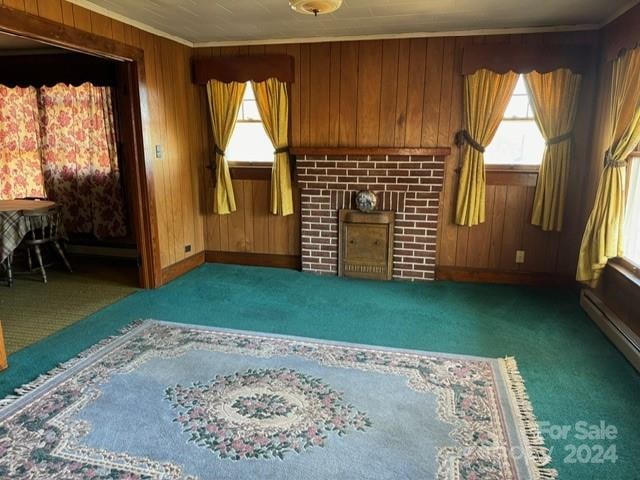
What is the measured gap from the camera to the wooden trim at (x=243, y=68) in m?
4.35

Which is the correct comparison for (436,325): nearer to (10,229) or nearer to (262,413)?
(262,413)

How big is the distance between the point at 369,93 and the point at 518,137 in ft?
4.70

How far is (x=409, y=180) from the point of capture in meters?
4.29

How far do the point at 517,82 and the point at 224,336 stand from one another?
329 cm

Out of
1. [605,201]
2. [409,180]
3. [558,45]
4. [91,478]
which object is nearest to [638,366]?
[605,201]

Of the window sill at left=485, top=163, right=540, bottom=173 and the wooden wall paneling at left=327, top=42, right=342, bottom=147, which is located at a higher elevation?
the wooden wall paneling at left=327, top=42, right=342, bottom=147

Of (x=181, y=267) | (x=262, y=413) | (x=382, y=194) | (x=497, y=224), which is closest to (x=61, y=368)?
(x=262, y=413)

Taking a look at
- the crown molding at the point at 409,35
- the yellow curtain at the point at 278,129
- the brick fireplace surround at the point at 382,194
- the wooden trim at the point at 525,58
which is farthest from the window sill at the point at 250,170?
the wooden trim at the point at 525,58

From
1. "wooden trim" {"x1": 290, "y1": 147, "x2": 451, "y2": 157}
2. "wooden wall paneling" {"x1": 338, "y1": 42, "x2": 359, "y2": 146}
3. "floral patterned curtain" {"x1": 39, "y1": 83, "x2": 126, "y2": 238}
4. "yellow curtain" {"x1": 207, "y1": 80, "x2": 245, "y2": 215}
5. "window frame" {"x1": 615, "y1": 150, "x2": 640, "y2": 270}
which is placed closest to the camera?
"window frame" {"x1": 615, "y1": 150, "x2": 640, "y2": 270}

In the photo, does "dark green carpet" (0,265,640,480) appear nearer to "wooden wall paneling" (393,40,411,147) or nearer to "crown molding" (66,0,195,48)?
"wooden wall paneling" (393,40,411,147)

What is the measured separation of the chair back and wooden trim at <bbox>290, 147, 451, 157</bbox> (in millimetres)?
2458

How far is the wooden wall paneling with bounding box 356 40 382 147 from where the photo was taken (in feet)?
13.8

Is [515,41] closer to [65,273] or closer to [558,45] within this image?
[558,45]

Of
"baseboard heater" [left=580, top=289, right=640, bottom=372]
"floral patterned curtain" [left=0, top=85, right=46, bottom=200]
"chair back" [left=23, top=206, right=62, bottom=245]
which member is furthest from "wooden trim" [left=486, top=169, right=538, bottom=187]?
"floral patterned curtain" [left=0, top=85, right=46, bottom=200]
